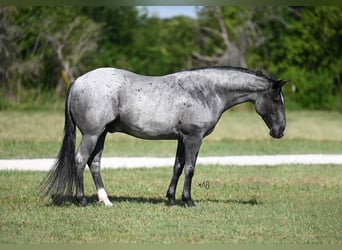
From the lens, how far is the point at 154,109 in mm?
9422

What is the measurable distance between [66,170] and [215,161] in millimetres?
6377

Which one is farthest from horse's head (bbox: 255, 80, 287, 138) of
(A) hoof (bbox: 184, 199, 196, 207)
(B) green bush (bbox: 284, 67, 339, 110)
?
(B) green bush (bbox: 284, 67, 339, 110)

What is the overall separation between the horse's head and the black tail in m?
2.72

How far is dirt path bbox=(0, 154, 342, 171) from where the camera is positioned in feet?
47.1

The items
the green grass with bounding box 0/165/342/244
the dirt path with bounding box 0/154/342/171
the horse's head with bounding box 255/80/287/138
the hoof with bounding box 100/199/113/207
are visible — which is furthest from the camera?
the dirt path with bounding box 0/154/342/171

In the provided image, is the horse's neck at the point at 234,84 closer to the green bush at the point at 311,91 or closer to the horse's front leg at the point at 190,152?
the horse's front leg at the point at 190,152

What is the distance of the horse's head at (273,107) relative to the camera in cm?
974

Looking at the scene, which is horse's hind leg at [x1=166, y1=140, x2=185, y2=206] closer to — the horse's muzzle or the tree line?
the horse's muzzle

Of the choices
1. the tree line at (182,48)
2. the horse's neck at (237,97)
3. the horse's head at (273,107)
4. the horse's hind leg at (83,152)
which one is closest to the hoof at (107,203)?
the horse's hind leg at (83,152)

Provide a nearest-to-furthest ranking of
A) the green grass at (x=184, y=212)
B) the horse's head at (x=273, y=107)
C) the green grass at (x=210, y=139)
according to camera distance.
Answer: the green grass at (x=184, y=212)
the horse's head at (x=273, y=107)
the green grass at (x=210, y=139)

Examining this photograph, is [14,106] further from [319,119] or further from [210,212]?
[210,212]

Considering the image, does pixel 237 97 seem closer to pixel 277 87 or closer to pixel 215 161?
pixel 277 87

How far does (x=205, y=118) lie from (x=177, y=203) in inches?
57.5

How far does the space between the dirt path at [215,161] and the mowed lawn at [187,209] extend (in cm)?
69
